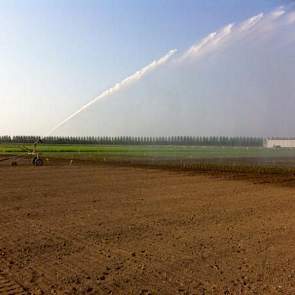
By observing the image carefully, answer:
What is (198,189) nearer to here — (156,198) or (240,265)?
(156,198)

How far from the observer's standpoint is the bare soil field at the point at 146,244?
7.68 m

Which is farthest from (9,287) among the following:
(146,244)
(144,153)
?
(144,153)

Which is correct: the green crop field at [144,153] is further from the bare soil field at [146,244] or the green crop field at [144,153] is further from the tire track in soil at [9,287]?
the tire track in soil at [9,287]

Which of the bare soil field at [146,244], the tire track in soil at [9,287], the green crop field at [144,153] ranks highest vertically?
the tire track in soil at [9,287]

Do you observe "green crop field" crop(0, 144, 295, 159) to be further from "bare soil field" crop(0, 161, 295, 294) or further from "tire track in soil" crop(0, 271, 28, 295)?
"tire track in soil" crop(0, 271, 28, 295)

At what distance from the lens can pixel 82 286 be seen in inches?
294

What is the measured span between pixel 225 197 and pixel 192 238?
28.1 ft

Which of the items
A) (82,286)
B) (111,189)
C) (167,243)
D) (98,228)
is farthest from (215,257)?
(111,189)

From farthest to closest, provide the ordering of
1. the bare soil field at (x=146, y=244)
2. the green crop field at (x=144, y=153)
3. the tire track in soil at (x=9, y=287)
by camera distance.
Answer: the green crop field at (x=144, y=153) < the bare soil field at (x=146, y=244) < the tire track in soil at (x=9, y=287)

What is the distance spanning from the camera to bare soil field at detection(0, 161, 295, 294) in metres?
7.68

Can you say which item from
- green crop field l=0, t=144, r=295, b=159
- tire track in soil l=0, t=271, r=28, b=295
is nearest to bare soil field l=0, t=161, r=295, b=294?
tire track in soil l=0, t=271, r=28, b=295

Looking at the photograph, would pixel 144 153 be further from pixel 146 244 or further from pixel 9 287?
pixel 9 287

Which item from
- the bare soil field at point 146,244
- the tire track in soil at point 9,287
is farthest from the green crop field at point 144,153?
the tire track in soil at point 9,287

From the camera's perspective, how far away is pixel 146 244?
10.5m
